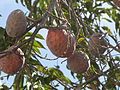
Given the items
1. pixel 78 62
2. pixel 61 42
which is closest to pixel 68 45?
pixel 61 42

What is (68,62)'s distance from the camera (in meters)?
1.43

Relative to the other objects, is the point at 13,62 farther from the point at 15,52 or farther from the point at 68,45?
the point at 68,45

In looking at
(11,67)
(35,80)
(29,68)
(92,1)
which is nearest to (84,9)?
(92,1)

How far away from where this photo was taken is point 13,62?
1.39 meters

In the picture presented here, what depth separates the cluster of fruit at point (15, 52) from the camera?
1.36 meters

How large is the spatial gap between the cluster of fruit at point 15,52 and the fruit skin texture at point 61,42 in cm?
10

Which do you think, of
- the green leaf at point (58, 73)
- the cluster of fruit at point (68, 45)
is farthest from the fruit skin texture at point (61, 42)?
the green leaf at point (58, 73)

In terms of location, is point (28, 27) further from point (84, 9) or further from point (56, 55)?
point (84, 9)

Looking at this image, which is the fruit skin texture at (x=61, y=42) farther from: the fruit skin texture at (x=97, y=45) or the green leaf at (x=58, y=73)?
the green leaf at (x=58, y=73)

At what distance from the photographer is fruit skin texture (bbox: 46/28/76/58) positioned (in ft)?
4.28

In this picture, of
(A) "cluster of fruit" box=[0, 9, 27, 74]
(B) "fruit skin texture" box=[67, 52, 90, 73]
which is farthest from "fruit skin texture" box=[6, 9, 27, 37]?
(B) "fruit skin texture" box=[67, 52, 90, 73]

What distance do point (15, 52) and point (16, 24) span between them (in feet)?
0.30

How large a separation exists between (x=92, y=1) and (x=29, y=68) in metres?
0.88

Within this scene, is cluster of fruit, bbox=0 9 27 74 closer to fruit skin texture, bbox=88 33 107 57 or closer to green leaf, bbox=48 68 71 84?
fruit skin texture, bbox=88 33 107 57
